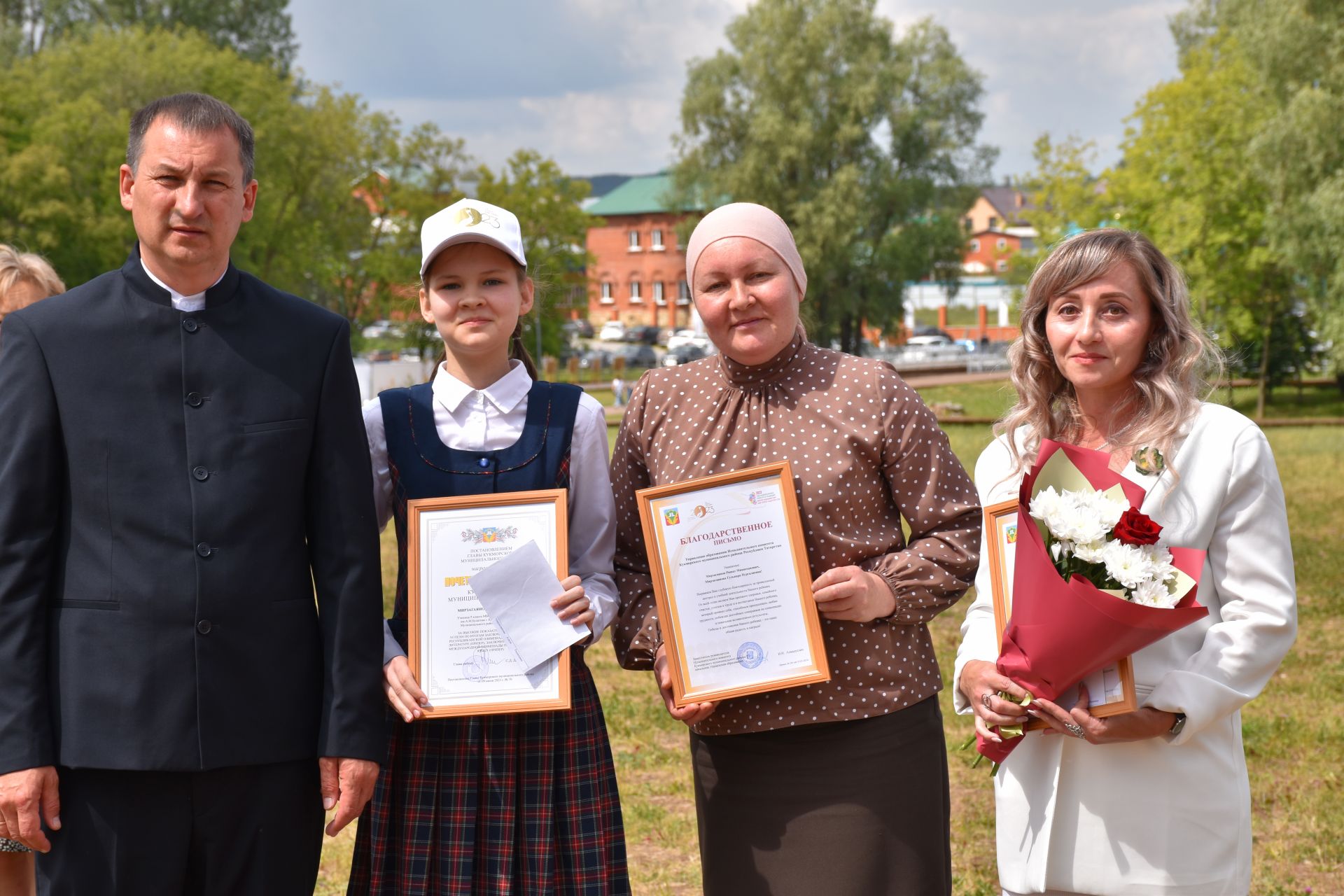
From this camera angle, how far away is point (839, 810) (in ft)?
10.6

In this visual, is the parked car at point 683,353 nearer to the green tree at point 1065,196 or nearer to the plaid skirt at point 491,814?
the green tree at point 1065,196

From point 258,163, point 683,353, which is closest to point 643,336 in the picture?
point 683,353

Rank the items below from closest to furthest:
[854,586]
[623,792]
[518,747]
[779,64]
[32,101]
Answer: [854,586], [518,747], [623,792], [32,101], [779,64]

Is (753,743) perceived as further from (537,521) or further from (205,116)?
(205,116)

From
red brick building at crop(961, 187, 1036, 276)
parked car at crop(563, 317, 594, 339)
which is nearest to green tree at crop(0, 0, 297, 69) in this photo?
parked car at crop(563, 317, 594, 339)

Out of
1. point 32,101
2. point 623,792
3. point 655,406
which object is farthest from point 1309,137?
point 32,101

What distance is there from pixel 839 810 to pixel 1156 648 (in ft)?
2.97

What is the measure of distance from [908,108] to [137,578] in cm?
4777

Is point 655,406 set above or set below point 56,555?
above

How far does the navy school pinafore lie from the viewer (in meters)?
3.21

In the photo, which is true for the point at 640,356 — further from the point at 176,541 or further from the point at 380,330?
the point at 176,541

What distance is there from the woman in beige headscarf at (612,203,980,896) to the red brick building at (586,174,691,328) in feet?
249

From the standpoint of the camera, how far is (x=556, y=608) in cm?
314

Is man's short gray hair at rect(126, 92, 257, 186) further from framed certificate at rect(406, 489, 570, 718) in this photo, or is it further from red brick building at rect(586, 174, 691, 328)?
red brick building at rect(586, 174, 691, 328)
